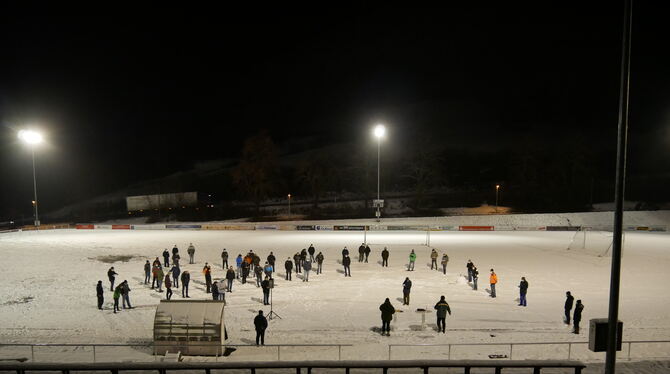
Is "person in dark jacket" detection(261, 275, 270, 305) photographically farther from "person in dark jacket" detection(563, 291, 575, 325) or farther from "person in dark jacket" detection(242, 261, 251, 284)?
"person in dark jacket" detection(563, 291, 575, 325)

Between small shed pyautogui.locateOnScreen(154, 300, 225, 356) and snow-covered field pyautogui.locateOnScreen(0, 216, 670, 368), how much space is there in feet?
1.93

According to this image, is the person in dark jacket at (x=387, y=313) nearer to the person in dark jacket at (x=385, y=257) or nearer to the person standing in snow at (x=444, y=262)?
the person standing in snow at (x=444, y=262)

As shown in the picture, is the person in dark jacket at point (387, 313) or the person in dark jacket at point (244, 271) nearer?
the person in dark jacket at point (387, 313)

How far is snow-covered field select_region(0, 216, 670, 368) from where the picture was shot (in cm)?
1171

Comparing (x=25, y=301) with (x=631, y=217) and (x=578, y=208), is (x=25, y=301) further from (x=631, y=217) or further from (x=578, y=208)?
(x=578, y=208)

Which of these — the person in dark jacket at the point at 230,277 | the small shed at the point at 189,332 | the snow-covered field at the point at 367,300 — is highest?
the small shed at the point at 189,332

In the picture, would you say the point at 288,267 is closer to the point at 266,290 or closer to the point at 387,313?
the point at 266,290

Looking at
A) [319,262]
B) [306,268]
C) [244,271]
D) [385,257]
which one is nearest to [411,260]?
[385,257]

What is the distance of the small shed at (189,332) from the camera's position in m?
10.5

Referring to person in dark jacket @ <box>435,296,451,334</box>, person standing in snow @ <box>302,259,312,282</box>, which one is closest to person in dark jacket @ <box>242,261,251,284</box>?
person standing in snow @ <box>302,259,312,282</box>

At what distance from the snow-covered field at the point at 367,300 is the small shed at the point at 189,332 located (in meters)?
0.59

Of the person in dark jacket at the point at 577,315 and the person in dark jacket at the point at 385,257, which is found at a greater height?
the person in dark jacket at the point at 577,315

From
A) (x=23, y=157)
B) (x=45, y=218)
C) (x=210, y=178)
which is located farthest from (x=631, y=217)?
(x=23, y=157)

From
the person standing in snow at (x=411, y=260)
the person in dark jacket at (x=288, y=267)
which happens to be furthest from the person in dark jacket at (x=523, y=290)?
the person in dark jacket at (x=288, y=267)
